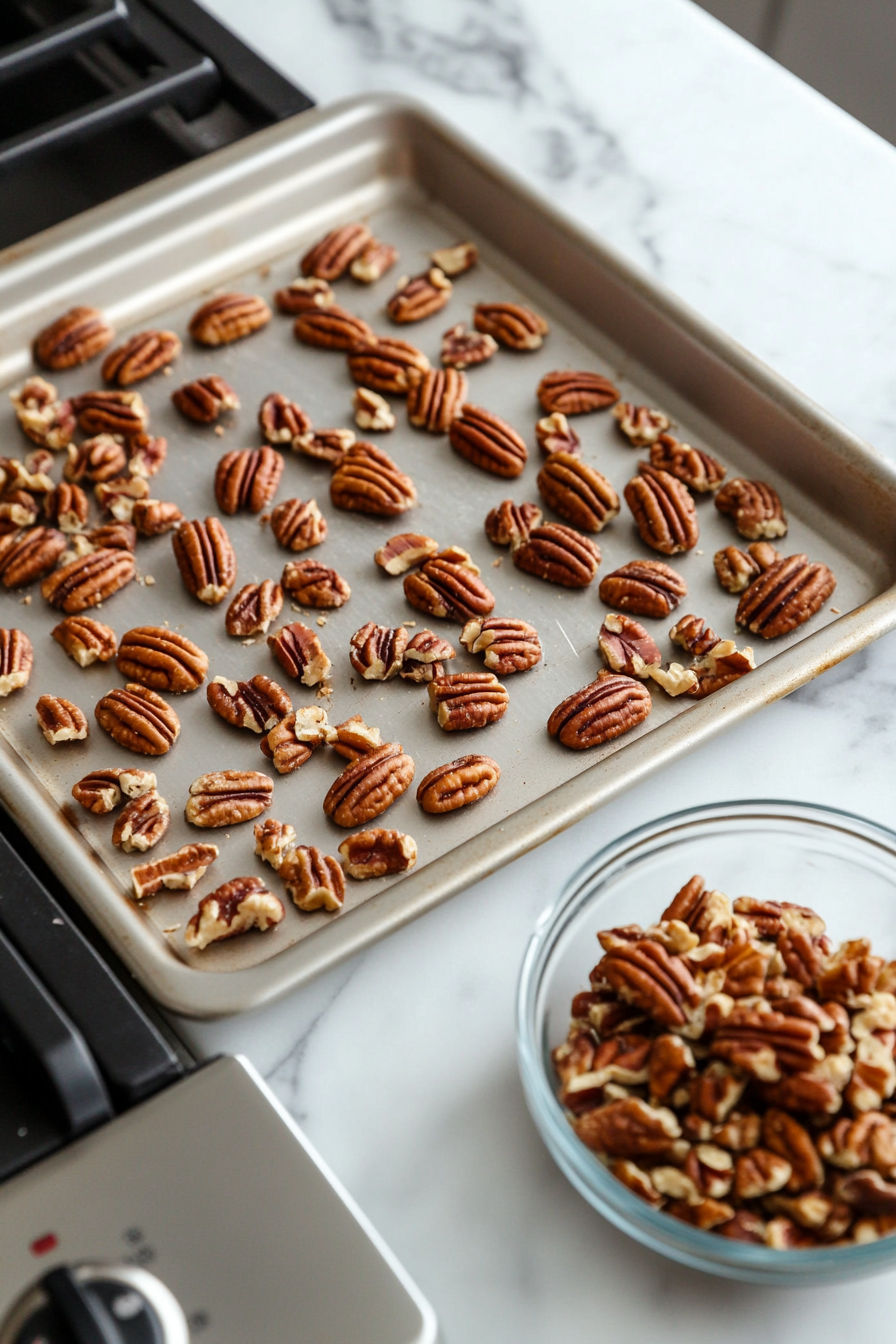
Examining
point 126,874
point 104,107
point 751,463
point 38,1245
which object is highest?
point 104,107

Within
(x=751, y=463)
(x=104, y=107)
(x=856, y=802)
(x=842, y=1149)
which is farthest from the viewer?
(x=104, y=107)

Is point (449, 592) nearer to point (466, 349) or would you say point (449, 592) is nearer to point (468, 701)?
point (468, 701)

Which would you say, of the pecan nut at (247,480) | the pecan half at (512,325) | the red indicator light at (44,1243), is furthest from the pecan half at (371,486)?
the red indicator light at (44,1243)

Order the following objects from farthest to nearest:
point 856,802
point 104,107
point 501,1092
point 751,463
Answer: point 104,107, point 751,463, point 856,802, point 501,1092

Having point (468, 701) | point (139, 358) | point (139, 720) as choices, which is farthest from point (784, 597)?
point (139, 358)

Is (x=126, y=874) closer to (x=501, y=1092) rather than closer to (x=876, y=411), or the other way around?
(x=501, y=1092)

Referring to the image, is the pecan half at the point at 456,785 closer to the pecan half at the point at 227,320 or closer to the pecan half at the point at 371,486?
the pecan half at the point at 371,486

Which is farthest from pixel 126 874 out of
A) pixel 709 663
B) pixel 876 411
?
pixel 876 411

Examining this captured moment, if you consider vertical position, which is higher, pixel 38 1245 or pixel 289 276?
pixel 289 276

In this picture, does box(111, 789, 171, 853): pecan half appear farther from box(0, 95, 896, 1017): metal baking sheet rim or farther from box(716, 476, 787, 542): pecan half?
box(716, 476, 787, 542): pecan half
